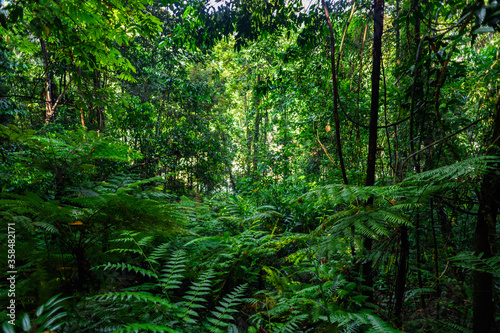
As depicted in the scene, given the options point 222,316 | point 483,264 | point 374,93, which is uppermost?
point 374,93

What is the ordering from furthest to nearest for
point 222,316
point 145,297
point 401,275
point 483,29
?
point 401,275
point 222,316
point 145,297
point 483,29

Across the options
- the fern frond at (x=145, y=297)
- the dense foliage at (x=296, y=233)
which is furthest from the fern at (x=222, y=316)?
the fern frond at (x=145, y=297)

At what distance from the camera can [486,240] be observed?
41.1 inches

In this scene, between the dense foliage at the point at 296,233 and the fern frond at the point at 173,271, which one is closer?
the dense foliage at the point at 296,233

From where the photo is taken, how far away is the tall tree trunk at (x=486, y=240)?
98cm

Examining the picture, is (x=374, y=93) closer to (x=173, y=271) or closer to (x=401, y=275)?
(x=401, y=275)

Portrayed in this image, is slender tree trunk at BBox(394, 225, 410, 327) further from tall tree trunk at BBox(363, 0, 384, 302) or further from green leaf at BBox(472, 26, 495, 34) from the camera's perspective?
green leaf at BBox(472, 26, 495, 34)

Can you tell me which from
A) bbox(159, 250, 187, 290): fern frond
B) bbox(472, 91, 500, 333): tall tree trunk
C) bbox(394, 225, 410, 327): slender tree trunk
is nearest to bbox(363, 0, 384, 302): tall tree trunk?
bbox(394, 225, 410, 327): slender tree trunk

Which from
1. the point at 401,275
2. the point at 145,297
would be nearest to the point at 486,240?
the point at 401,275

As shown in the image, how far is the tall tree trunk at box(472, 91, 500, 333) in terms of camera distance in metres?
0.98

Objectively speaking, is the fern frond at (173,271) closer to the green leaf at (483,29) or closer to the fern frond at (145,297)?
the fern frond at (145,297)

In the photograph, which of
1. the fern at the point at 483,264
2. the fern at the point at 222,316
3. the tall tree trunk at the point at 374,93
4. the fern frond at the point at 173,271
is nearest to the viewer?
the fern at the point at 483,264

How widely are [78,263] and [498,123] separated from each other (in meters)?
2.56

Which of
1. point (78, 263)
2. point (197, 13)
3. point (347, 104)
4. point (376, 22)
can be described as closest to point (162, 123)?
point (197, 13)
